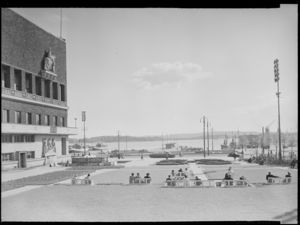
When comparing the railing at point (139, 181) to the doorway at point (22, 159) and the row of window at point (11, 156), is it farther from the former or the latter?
the doorway at point (22, 159)

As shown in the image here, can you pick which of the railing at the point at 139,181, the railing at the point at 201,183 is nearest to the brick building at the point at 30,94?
the railing at the point at 139,181

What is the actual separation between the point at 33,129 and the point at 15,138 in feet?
7.35

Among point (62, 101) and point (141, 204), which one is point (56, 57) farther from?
point (141, 204)

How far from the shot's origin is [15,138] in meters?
39.1

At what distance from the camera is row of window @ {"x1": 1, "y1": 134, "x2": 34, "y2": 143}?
37662 mm

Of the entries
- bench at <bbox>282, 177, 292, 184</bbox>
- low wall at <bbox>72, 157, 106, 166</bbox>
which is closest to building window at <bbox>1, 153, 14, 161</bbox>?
low wall at <bbox>72, 157, 106, 166</bbox>

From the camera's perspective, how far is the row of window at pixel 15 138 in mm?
37662

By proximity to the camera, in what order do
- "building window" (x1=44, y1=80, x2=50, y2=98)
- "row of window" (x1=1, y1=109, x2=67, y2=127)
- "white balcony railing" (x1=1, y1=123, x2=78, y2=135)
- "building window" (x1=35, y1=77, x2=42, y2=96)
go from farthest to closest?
"building window" (x1=44, y1=80, x2=50, y2=98)
"building window" (x1=35, y1=77, x2=42, y2=96)
"row of window" (x1=1, y1=109, x2=67, y2=127)
"white balcony railing" (x1=1, y1=123, x2=78, y2=135)

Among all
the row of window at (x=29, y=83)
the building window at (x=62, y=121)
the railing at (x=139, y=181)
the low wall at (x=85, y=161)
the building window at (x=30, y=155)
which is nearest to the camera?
the railing at (x=139, y=181)

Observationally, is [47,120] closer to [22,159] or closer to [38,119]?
[38,119]

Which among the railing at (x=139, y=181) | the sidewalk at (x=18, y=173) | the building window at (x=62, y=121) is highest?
the building window at (x=62, y=121)

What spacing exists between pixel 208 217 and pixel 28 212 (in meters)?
8.87

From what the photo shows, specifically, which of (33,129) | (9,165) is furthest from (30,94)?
(9,165)

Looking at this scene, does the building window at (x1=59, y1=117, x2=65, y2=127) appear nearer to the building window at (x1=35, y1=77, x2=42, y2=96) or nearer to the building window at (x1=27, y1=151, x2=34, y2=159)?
the building window at (x1=35, y1=77, x2=42, y2=96)
